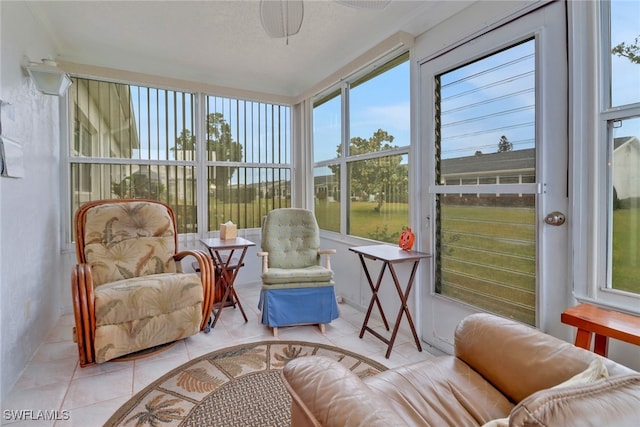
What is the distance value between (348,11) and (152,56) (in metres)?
2.19

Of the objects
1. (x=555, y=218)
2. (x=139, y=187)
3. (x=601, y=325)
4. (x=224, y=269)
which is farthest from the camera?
(x=139, y=187)

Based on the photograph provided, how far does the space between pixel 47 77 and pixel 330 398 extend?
3.06m

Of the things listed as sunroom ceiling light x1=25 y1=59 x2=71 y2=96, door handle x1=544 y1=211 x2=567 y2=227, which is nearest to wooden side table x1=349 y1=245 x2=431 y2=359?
door handle x1=544 y1=211 x2=567 y2=227

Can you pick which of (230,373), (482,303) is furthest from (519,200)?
(230,373)

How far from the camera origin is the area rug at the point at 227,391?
168 centimetres

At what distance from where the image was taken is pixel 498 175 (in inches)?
79.0

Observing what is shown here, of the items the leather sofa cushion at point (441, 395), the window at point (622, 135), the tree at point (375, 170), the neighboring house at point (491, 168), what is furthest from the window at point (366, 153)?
the leather sofa cushion at point (441, 395)

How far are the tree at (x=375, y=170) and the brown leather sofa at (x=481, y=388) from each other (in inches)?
67.7

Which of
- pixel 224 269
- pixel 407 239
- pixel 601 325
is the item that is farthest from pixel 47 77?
pixel 601 325

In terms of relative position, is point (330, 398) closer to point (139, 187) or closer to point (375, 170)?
point (375, 170)

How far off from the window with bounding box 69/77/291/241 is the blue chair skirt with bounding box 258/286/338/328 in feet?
5.38

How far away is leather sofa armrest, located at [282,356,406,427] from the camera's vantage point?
2.57ft

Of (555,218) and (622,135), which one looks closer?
(622,135)

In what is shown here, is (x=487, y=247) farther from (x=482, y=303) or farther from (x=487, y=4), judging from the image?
(x=487, y=4)
